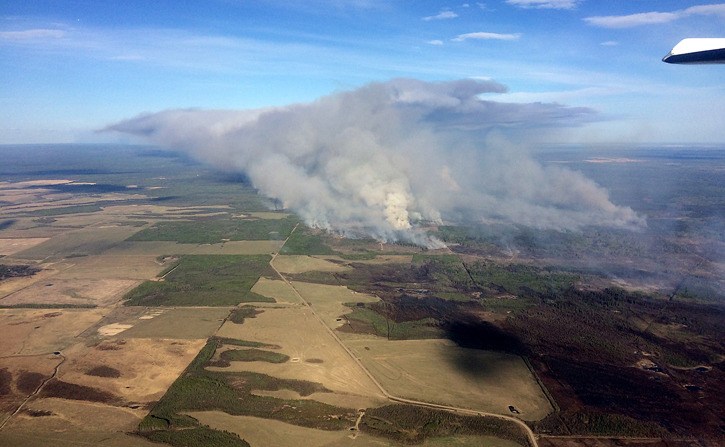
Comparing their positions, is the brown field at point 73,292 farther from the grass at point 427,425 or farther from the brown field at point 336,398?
the grass at point 427,425

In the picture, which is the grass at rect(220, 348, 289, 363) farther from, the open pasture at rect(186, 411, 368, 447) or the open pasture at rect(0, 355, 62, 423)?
the open pasture at rect(0, 355, 62, 423)

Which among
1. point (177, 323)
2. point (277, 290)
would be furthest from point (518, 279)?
point (177, 323)

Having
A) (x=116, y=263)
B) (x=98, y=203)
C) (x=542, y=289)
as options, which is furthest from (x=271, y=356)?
(x=98, y=203)

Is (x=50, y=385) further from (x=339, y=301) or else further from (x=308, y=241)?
(x=308, y=241)

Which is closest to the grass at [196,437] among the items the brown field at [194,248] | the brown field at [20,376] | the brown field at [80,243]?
the brown field at [20,376]

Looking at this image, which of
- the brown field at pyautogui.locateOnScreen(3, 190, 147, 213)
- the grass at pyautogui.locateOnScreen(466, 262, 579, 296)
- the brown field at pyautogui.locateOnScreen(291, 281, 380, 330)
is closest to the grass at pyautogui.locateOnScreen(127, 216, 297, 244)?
the brown field at pyautogui.locateOnScreen(291, 281, 380, 330)
